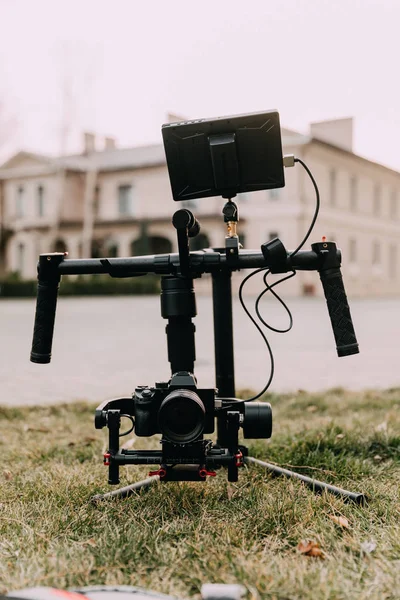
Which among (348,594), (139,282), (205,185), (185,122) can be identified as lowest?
(348,594)

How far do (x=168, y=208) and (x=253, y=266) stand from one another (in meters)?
32.9

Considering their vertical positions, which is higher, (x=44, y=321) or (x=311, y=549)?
(x=44, y=321)

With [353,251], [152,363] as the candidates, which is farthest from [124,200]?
[152,363]

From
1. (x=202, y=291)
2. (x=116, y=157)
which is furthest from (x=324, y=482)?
(x=116, y=157)

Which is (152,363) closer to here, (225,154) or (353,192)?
(225,154)

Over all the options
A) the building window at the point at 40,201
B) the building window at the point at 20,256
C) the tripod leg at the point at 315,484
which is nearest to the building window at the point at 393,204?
the building window at the point at 40,201

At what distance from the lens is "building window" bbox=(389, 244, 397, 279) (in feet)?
128

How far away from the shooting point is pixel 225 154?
2.34 meters

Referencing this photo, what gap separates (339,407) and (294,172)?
2689 cm

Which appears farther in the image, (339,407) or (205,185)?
(339,407)

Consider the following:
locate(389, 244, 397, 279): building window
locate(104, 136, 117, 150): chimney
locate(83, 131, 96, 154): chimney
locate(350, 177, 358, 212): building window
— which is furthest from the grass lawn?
locate(104, 136, 117, 150): chimney

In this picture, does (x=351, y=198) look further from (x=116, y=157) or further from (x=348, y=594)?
(x=348, y=594)

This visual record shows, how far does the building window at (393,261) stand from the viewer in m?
38.9

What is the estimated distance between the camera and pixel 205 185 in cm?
246
